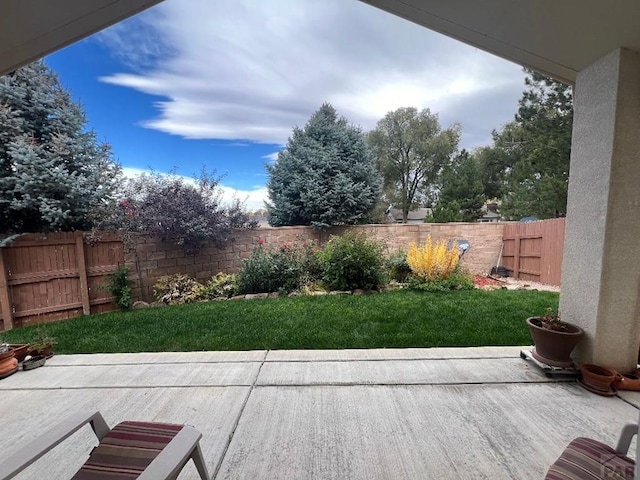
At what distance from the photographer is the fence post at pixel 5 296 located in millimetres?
4676

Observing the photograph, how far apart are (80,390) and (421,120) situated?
20.7 metres

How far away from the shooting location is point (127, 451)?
1408mm

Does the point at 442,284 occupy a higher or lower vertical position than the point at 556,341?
lower

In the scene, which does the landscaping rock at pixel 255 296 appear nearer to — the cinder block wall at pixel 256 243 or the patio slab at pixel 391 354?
the cinder block wall at pixel 256 243

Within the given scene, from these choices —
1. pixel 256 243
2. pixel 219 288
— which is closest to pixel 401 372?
pixel 219 288

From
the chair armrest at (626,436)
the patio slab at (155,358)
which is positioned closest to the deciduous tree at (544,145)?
the chair armrest at (626,436)

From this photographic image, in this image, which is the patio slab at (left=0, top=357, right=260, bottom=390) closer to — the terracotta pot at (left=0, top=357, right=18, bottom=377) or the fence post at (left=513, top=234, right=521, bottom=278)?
the terracotta pot at (left=0, top=357, right=18, bottom=377)

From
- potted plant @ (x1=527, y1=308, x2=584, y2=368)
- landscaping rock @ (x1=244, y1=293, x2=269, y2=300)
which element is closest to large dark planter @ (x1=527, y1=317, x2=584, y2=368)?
potted plant @ (x1=527, y1=308, x2=584, y2=368)

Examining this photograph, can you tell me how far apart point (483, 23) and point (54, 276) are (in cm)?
655

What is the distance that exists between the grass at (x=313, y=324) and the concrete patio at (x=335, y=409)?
352mm

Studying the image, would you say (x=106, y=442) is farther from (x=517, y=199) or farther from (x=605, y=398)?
(x=517, y=199)

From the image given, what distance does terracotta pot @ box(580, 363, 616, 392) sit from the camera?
2.41 m

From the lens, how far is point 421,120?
19.5 m

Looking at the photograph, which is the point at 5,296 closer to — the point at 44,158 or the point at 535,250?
the point at 44,158
